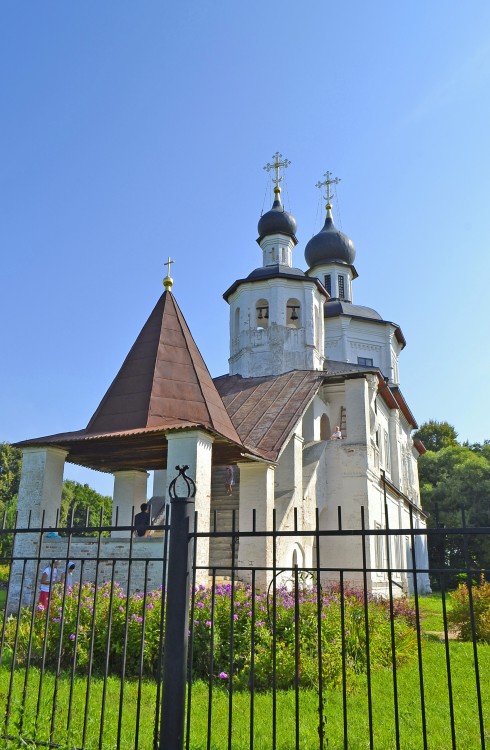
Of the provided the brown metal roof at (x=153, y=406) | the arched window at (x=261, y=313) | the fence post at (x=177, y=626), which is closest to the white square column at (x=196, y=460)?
the brown metal roof at (x=153, y=406)

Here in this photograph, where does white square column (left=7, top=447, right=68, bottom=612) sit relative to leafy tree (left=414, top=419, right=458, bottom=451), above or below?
below

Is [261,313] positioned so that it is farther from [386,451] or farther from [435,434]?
[435,434]

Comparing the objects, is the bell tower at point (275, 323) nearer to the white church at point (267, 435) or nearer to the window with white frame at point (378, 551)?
the white church at point (267, 435)

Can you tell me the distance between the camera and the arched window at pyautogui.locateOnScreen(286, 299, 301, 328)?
2042 cm

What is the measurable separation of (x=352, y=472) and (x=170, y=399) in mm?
7079

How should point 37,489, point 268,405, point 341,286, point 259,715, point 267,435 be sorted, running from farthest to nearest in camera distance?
point 341,286 < point 268,405 < point 267,435 < point 37,489 < point 259,715

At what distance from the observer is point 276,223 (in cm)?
2341

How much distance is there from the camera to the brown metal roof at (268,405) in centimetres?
1294

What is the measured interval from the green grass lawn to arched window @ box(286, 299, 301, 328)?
14.6m

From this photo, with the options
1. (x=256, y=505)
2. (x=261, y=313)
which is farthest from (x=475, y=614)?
(x=261, y=313)

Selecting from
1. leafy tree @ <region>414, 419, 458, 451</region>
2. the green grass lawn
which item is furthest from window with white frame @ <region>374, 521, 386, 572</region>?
leafy tree @ <region>414, 419, 458, 451</region>

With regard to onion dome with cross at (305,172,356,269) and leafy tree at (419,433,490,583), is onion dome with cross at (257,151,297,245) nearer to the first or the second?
onion dome with cross at (305,172,356,269)

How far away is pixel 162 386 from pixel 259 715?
6.69 m

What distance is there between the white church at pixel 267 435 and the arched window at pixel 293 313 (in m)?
0.05
